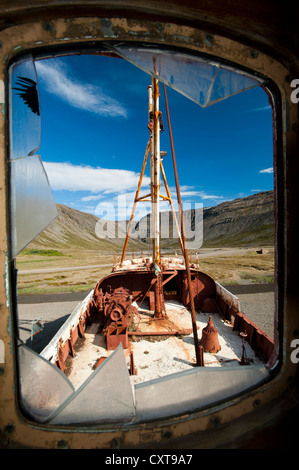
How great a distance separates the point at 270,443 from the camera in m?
1.13

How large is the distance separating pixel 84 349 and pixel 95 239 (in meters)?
105

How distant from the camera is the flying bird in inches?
44.0

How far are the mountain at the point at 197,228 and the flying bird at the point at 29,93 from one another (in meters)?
76.2

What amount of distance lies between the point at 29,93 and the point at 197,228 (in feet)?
362

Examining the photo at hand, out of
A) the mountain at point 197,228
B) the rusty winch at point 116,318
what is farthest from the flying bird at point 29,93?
the mountain at point 197,228

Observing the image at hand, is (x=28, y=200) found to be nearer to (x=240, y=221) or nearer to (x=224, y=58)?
(x=224, y=58)

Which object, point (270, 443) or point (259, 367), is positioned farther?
point (259, 367)

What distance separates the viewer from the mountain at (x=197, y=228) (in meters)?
82.2

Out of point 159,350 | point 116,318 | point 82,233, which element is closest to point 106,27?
point 116,318

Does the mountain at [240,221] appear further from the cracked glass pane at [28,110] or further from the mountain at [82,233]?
the cracked glass pane at [28,110]

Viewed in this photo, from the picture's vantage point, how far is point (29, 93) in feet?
3.80
